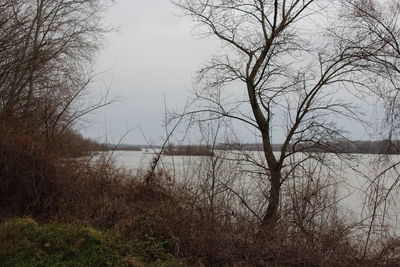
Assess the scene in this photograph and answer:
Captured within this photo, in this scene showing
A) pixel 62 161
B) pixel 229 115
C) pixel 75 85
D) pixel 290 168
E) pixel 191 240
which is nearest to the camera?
pixel 191 240

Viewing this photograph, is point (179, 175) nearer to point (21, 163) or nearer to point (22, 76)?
point (21, 163)

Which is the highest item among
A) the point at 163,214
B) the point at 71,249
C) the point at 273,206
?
the point at 163,214

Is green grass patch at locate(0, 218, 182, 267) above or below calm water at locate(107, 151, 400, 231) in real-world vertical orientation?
below

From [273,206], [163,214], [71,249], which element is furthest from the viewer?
[273,206]

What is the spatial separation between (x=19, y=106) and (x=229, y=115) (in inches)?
309

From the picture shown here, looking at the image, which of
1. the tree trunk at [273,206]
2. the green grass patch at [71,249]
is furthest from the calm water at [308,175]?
the green grass patch at [71,249]

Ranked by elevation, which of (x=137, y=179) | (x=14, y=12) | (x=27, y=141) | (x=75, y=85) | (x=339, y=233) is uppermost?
(x=14, y=12)

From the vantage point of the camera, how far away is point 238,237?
738 cm

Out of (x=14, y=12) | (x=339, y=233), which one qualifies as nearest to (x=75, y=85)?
(x=14, y=12)

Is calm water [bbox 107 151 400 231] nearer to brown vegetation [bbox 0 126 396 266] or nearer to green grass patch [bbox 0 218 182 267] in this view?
brown vegetation [bbox 0 126 396 266]

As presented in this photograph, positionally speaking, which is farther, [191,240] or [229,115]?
[229,115]

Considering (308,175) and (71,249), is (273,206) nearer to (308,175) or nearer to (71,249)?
(308,175)

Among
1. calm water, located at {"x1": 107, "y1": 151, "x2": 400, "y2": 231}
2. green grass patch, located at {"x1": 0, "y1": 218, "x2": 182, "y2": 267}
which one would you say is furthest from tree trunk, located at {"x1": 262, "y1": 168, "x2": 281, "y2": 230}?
green grass patch, located at {"x1": 0, "y1": 218, "x2": 182, "y2": 267}

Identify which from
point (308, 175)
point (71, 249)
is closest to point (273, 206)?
point (308, 175)
